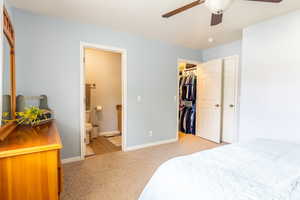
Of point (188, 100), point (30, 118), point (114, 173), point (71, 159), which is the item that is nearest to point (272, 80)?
point (188, 100)

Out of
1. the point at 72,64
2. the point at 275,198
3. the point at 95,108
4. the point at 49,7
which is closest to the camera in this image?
the point at 275,198

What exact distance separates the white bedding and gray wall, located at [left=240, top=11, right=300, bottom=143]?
110 centimetres

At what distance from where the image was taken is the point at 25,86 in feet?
7.28

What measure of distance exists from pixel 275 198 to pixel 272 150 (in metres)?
0.87

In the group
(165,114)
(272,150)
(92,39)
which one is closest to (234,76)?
(165,114)

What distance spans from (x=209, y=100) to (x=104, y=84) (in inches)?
111

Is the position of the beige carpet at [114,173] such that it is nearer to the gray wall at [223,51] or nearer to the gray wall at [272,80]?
the gray wall at [272,80]

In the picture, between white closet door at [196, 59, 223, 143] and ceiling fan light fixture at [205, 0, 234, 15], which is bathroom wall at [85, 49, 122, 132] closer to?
white closet door at [196, 59, 223, 143]

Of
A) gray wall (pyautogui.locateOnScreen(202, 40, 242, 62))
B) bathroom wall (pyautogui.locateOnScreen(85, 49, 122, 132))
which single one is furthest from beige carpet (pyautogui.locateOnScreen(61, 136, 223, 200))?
gray wall (pyautogui.locateOnScreen(202, 40, 242, 62))

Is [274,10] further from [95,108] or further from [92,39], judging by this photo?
[95,108]

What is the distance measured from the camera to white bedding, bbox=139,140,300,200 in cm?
82

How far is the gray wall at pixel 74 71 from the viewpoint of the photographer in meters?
2.24

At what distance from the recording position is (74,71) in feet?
8.36

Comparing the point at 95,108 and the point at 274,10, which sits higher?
the point at 274,10
